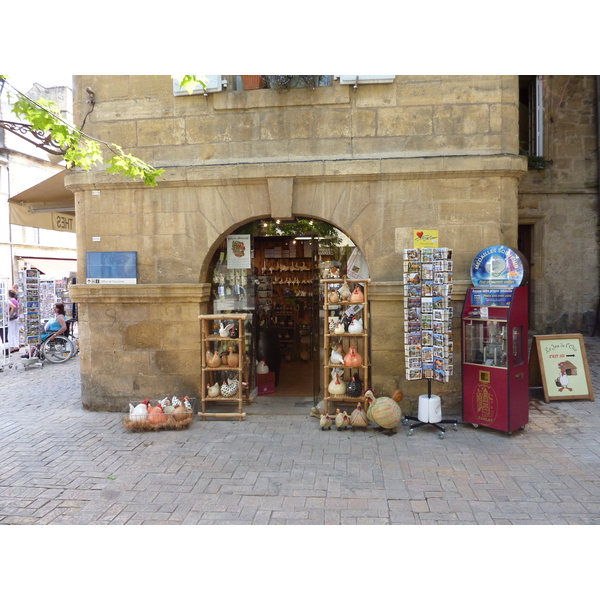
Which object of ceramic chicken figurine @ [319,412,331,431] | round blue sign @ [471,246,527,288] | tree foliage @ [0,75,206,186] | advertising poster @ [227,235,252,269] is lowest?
ceramic chicken figurine @ [319,412,331,431]

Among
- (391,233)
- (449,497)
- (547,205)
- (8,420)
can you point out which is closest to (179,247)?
(391,233)

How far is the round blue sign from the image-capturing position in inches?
204

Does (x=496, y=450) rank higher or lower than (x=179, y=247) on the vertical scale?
lower

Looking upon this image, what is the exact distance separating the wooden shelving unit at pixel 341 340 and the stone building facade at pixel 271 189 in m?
0.23

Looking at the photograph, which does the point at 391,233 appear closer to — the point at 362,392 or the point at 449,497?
the point at 362,392

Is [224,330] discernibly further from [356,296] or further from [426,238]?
[426,238]

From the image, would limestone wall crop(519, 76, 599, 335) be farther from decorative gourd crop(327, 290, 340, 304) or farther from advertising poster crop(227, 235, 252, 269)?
advertising poster crop(227, 235, 252, 269)

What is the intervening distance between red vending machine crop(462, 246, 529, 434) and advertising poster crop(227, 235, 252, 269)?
3.13m

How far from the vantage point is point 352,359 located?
5.78 meters

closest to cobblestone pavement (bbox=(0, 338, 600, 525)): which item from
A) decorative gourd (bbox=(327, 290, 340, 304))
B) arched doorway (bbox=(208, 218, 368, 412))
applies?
arched doorway (bbox=(208, 218, 368, 412))

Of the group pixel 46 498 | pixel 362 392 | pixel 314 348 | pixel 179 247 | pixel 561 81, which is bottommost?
pixel 46 498

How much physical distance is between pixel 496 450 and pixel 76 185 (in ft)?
20.6

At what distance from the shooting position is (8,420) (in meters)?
6.23

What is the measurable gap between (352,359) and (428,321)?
1.05 metres
